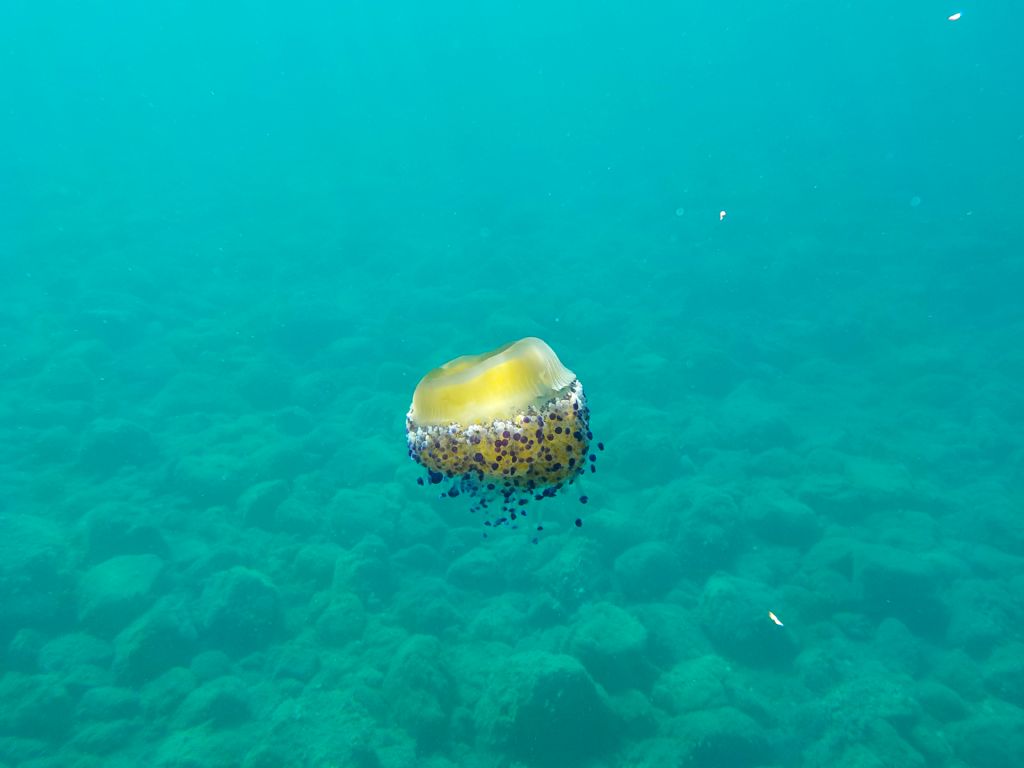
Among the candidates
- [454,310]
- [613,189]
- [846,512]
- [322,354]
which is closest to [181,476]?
[322,354]

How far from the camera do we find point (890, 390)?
55.1 ft

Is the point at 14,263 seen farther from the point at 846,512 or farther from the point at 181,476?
the point at 846,512

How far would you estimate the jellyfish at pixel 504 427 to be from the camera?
9.84 feet

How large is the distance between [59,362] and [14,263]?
45.4ft

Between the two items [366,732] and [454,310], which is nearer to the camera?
[366,732]

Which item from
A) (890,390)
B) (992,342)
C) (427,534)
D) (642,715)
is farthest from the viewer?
(992,342)

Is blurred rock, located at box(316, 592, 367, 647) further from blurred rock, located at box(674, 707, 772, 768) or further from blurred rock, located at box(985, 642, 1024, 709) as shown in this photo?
blurred rock, located at box(985, 642, 1024, 709)

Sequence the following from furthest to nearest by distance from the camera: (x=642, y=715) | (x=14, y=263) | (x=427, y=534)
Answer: (x=14, y=263) < (x=427, y=534) < (x=642, y=715)

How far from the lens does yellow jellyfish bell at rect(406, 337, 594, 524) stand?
300 centimetres

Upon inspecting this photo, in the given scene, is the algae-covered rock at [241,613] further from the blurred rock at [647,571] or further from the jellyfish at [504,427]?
the jellyfish at [504,427]

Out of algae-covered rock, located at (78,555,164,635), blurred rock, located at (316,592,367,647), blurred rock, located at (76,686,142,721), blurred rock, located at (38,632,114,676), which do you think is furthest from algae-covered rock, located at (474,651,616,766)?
algae-covered rock, located at (78,555,164,635)

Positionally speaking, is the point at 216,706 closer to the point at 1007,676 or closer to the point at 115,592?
the point at 115,592

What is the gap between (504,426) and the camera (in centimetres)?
299

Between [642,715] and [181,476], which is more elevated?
[181,476]
